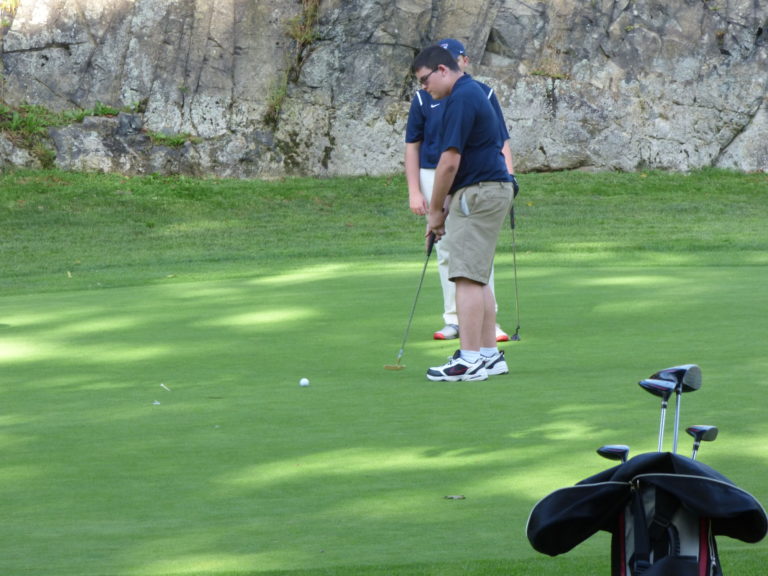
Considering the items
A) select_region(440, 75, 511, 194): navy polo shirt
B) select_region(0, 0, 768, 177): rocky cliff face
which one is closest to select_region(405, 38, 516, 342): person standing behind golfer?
select_region(440, 75, 511, 194): navy polo shirt

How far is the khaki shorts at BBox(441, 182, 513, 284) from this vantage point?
251 inches

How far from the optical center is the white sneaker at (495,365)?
6199 mm

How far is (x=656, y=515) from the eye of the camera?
2.48 metres

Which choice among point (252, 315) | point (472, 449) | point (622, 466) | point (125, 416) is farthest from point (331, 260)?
point (622, 466)

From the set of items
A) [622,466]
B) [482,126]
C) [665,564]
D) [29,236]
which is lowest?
[29,236]

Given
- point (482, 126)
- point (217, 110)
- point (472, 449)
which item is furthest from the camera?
point (217, 110)

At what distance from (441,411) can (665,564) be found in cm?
283

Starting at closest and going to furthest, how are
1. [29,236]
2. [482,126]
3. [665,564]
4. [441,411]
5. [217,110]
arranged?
[665,564] < [441,411] < [482,126] < [29,236] < [217,110]

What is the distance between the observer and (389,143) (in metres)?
22.7

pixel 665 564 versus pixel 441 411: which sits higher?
pixel 665 564

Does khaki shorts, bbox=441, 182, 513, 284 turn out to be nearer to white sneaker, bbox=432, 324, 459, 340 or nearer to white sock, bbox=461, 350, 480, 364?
white sock, bbox=461, 350, 480, 364

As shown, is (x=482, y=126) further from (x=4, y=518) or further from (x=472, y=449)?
(x=4, y=518)

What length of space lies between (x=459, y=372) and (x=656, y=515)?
3637 mm

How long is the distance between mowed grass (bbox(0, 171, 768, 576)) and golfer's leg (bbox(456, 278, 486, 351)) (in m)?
0.34
